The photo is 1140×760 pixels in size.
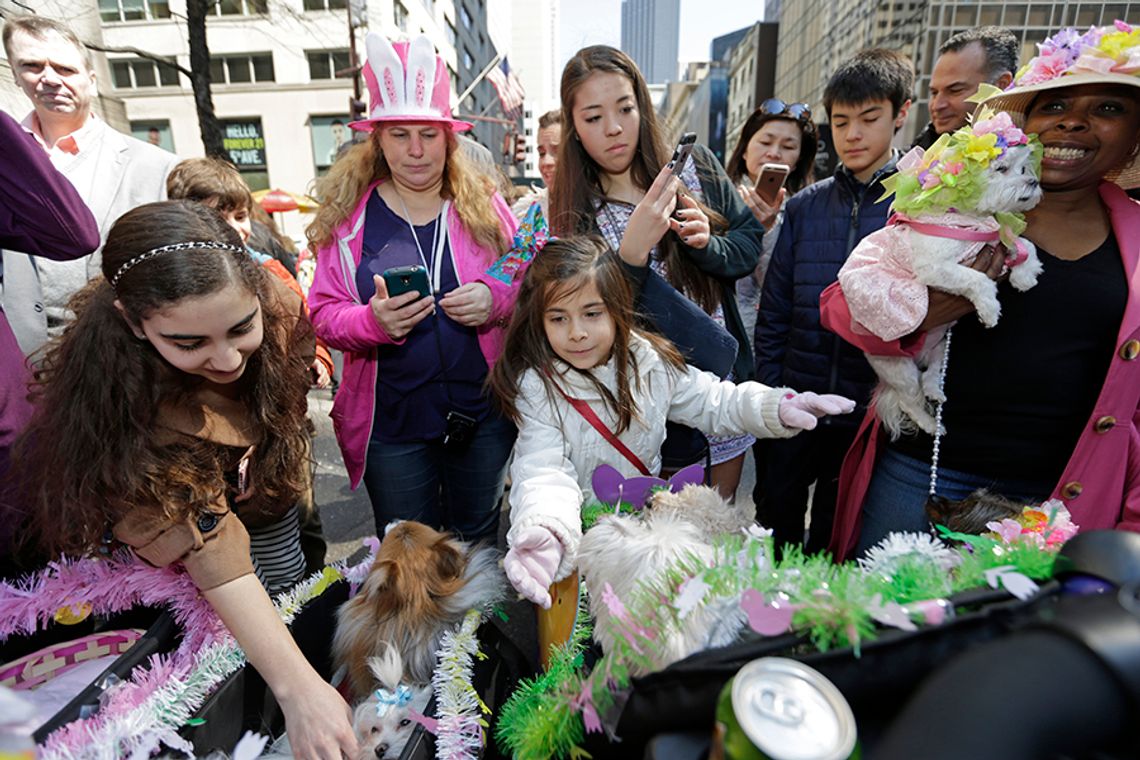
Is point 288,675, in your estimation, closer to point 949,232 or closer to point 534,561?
point 534,561

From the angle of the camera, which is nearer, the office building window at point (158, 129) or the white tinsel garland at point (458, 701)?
the white tinsel garland at point (458, 701)

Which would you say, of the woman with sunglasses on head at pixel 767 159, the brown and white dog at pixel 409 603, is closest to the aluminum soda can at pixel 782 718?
the brown and white dog at pixel 409 603

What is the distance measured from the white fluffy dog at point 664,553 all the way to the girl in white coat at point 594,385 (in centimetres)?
42

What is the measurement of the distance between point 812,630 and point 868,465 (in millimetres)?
1326

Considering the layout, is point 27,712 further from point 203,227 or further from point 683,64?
point 683,64

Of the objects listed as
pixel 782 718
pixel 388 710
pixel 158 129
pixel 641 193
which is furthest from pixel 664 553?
pixel 158 129

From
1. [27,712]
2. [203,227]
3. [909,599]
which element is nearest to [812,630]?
[909,599]

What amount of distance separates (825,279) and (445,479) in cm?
177

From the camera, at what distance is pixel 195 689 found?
1324 millimetres

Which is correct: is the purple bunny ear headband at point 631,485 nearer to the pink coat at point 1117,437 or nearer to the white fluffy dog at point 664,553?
the white fluffy dog at point 664,553

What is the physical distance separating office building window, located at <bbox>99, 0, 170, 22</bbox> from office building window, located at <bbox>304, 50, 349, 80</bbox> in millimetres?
5385

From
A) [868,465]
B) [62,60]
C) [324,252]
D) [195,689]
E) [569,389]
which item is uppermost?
[62,60]

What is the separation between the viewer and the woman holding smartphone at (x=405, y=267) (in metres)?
2.21

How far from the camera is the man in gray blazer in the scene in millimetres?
2188
